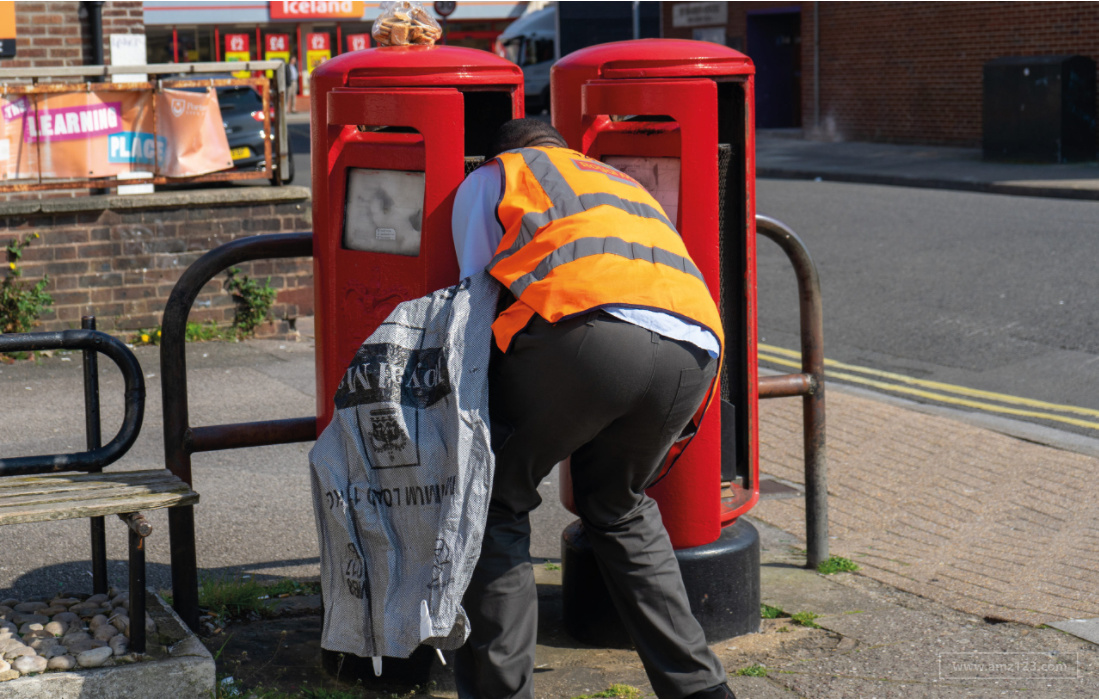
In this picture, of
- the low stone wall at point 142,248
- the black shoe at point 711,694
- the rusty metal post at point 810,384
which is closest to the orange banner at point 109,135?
the low stone wall at point 142,248

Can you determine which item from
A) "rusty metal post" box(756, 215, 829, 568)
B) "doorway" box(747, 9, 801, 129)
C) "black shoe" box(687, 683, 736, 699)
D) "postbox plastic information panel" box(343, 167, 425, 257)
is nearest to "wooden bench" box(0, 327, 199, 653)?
"postbox plastic information panel" box(343, 167, 425, 257)

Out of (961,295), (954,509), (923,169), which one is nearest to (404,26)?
(954,509)

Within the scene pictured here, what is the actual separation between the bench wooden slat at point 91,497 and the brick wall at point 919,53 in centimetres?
1790

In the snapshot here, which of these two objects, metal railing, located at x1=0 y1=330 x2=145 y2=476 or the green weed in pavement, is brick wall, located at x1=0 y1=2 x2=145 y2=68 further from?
the green weed in pavement

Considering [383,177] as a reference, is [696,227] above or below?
below

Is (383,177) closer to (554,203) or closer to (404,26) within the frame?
(404,26)

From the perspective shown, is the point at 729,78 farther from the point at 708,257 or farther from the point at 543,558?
the point at 543,558

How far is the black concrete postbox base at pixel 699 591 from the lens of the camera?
141 inches

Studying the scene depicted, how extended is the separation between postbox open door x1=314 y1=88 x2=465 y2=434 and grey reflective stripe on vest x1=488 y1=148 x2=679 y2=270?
30 centimetres

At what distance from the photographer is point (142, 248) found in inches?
311

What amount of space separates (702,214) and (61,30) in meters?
7.30

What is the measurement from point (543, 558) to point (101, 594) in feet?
5.15

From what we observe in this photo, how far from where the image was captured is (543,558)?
4.44 metres

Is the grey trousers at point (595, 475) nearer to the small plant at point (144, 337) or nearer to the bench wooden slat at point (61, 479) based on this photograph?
the bench wooden slat at point (61, 479)
